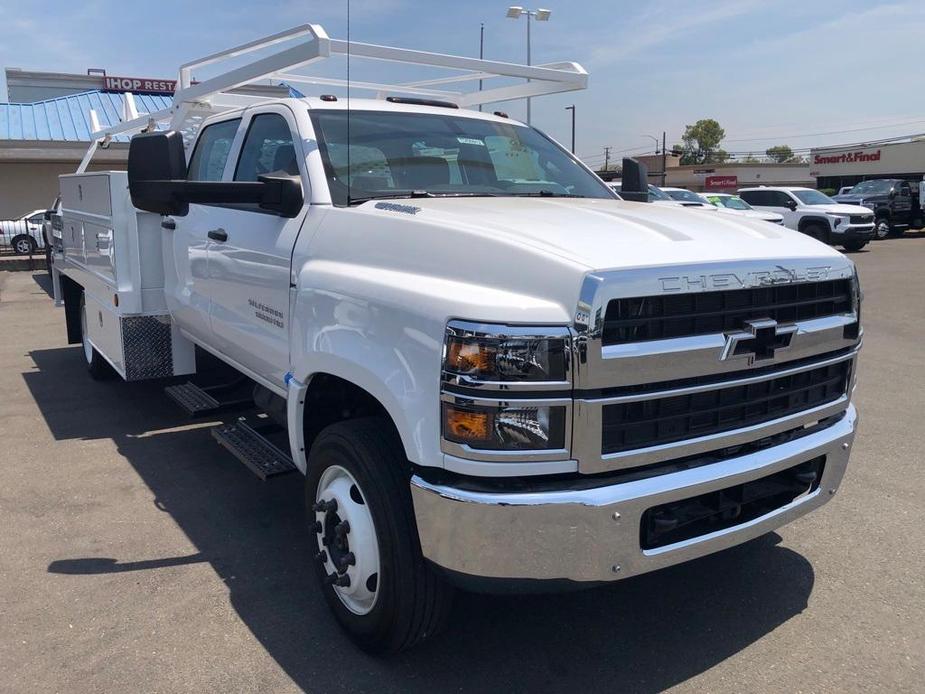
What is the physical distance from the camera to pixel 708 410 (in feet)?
9.09

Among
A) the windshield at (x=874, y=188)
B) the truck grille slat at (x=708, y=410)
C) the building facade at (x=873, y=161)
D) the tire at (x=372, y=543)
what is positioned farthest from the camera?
the building facade at (x=873, y=161)

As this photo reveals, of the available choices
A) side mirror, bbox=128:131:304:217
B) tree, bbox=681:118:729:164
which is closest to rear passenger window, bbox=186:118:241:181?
side mirror, bbox=128:131:304:217

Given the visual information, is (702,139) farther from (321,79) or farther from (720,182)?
(321,79)

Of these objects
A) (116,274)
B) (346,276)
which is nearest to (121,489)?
(116,274)

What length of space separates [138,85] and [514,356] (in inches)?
1242

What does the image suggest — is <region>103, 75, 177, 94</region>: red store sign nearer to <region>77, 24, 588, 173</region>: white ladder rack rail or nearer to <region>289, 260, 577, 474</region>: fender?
<region>77, 24, 588, 173</region>: white ladder rack rail

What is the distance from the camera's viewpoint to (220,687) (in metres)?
2.91

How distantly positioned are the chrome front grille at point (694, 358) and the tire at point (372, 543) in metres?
0.70

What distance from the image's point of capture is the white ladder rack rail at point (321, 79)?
3650 mm

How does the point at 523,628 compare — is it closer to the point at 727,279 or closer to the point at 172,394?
the point at 727,279

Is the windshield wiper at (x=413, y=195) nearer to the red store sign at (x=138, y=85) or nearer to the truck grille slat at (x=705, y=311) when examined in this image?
the truck grille slat at (x=705, y=311)

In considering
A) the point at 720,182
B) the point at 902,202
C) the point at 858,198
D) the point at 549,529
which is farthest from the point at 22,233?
the point at 720,182

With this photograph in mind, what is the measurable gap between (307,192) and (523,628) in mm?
2089

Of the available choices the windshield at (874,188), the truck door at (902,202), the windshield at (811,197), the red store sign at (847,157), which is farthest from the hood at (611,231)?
the red store sign at (847,157)
